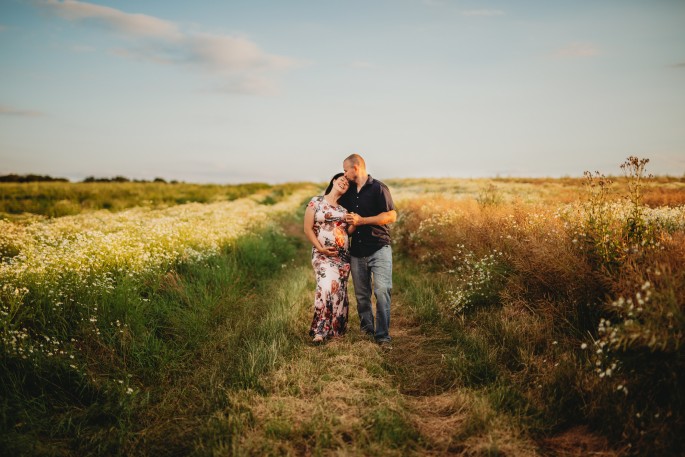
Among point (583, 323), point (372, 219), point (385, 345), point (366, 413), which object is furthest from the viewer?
point (372, 219)

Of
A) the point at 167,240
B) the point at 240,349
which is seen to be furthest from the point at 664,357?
the point at 167,240

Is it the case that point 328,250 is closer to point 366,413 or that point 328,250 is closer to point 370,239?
point 370,239

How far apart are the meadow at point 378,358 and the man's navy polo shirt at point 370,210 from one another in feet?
4.47

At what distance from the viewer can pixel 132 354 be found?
15.6ft

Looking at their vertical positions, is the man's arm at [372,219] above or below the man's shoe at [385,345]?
above

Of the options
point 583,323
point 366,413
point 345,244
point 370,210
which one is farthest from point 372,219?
point 583,323

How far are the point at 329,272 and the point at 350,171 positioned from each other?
4.99 feet

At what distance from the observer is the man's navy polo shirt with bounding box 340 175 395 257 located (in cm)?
565

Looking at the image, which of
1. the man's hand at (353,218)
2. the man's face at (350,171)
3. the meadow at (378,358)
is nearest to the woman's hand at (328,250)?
the man's hand at (353,218)

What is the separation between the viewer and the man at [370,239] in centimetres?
559

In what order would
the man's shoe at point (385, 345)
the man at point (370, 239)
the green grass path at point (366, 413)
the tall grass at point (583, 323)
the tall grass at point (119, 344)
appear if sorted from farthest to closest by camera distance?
the man at point (370, 239) → the man's shoe at point (385, 345) → the tall grass at point (119, 344) → the green grass path at point (366, 413) → the tall grass at point (583, 323)

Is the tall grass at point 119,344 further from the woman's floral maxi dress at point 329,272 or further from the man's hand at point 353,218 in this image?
the man's hand at point 353,218

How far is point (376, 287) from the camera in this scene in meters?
5.66

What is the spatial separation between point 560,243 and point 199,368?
4936 mm
